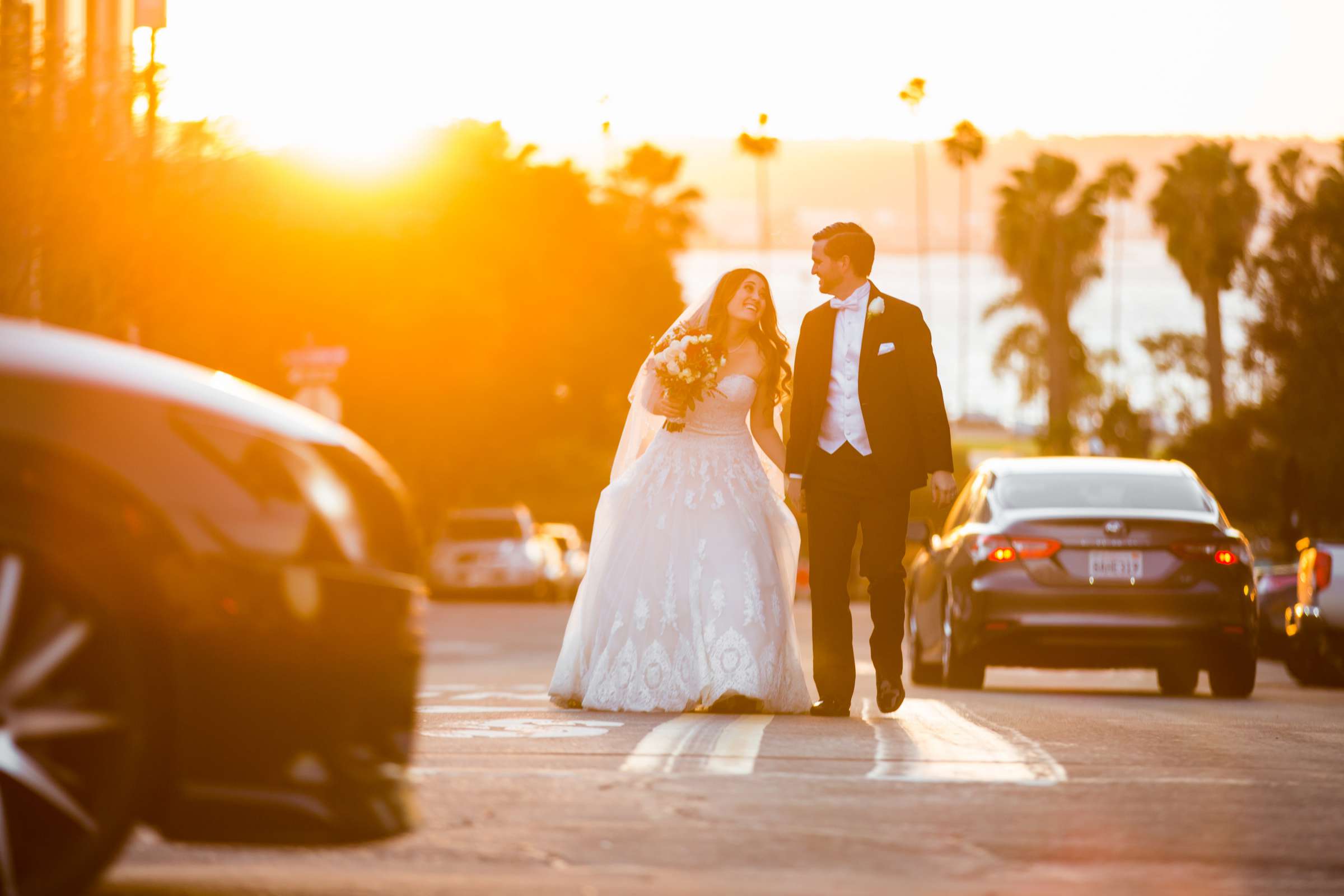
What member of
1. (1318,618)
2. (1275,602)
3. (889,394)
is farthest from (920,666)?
(889,394)

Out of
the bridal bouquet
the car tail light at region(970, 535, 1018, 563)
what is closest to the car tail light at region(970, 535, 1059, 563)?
the car tail light at region(970, 535, 1018, 563)

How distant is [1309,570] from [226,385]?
13.6 meters

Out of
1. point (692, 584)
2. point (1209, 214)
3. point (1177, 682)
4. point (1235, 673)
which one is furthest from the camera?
point (1209, 214)

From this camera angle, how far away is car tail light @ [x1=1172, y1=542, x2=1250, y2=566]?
43.7 ft

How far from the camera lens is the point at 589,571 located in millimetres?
10883

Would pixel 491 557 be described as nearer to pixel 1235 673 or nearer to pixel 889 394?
pixel 1235 673

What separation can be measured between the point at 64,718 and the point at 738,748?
3.92 meters

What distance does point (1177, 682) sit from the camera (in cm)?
1545

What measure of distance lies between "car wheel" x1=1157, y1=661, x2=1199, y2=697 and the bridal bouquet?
467cm

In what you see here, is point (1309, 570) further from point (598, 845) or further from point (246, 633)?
point (246, 633)

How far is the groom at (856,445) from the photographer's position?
996 centimetres

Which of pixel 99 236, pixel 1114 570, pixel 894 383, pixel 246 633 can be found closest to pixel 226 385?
pixel 246 633

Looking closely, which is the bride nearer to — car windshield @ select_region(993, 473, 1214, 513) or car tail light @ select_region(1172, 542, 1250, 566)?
car windshield @ select_region(993, 473, 1214, 513)

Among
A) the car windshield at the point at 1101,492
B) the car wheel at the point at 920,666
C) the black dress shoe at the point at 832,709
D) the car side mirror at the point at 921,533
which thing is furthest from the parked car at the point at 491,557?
the black dress shoe at the point at 832,709
